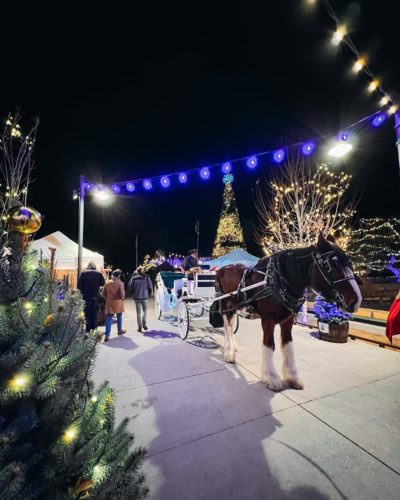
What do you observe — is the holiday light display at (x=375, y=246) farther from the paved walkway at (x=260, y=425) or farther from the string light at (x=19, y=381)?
the string light at (x=19, y=381)

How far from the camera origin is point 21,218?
1.21m

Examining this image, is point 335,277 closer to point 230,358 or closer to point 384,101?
point 230,358

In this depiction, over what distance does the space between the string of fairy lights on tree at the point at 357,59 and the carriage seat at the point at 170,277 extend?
6593 mm

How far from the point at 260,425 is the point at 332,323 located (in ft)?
12.8

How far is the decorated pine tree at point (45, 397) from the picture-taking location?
0.96 m

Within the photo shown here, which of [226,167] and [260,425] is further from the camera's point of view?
[226,167]

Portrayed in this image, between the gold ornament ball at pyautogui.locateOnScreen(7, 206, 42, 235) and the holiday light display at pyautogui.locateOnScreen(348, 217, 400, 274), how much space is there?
15992 millimetres

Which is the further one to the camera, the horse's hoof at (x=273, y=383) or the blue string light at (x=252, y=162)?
the blue string light at (x=252, y=162)

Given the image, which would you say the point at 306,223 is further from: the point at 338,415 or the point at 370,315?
the point at 338,415

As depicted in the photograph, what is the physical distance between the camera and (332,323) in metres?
5.62

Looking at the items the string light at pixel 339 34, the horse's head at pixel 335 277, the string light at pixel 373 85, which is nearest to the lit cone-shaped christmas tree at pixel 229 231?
the string light at pixel 373 85

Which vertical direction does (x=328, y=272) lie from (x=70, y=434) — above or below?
above

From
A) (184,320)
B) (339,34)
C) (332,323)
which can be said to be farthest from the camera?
(184,320)

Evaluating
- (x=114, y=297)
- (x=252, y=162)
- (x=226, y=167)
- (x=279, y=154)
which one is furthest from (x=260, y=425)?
(x=226, y=167)
